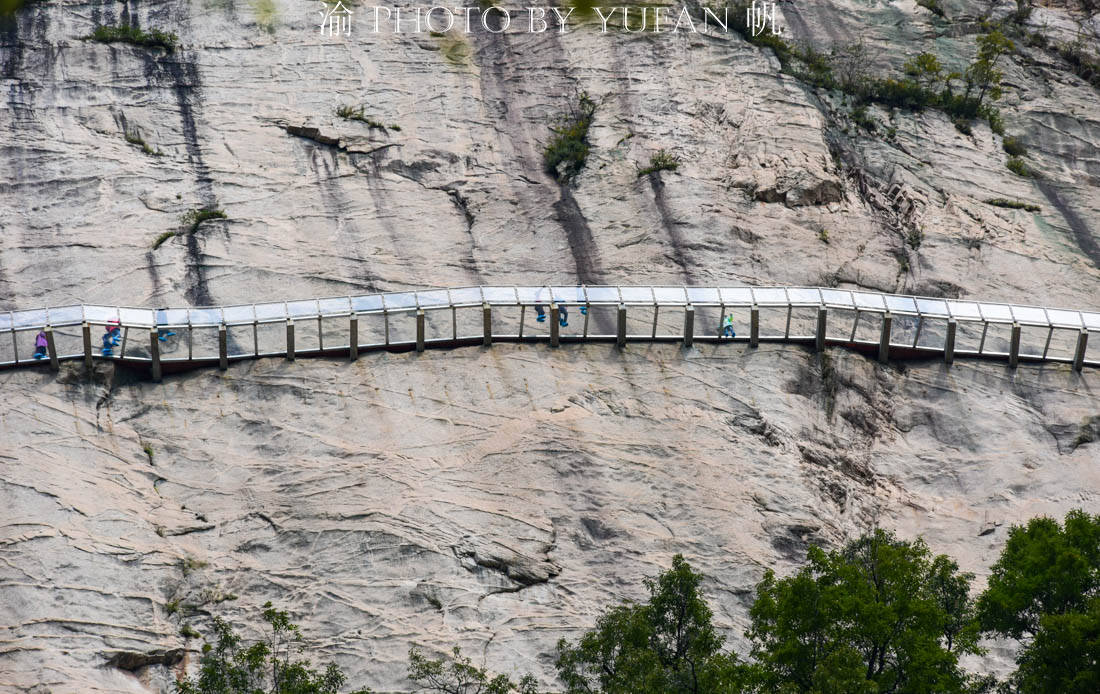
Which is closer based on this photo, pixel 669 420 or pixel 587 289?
pixel 669 420

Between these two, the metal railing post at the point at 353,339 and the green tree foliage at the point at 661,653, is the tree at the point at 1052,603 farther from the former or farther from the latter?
the metal railing post at the point at 353,339

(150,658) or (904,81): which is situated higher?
(904,81)

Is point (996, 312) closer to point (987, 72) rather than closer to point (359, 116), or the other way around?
point (987, 72)

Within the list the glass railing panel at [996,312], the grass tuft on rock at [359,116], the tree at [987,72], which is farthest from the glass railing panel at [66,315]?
the tree at [987,72]

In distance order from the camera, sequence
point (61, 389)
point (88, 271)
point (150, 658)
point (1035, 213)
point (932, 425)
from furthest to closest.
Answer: point (1035, 213) < point (88, 271) < point (932, 425) < point (61, 389) < point (150, 658)

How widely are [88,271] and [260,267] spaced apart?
481 cm

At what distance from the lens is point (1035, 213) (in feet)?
181

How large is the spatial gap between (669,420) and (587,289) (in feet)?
17.1

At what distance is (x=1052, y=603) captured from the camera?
1198 inches

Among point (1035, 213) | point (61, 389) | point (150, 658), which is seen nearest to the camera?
point (150, 658)

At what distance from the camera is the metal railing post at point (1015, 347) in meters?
46.4

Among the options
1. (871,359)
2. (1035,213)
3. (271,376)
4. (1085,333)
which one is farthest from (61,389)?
(1035,213)

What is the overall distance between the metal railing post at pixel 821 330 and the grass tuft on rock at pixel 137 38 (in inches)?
963

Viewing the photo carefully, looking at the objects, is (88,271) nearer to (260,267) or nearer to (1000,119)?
(260,267)
